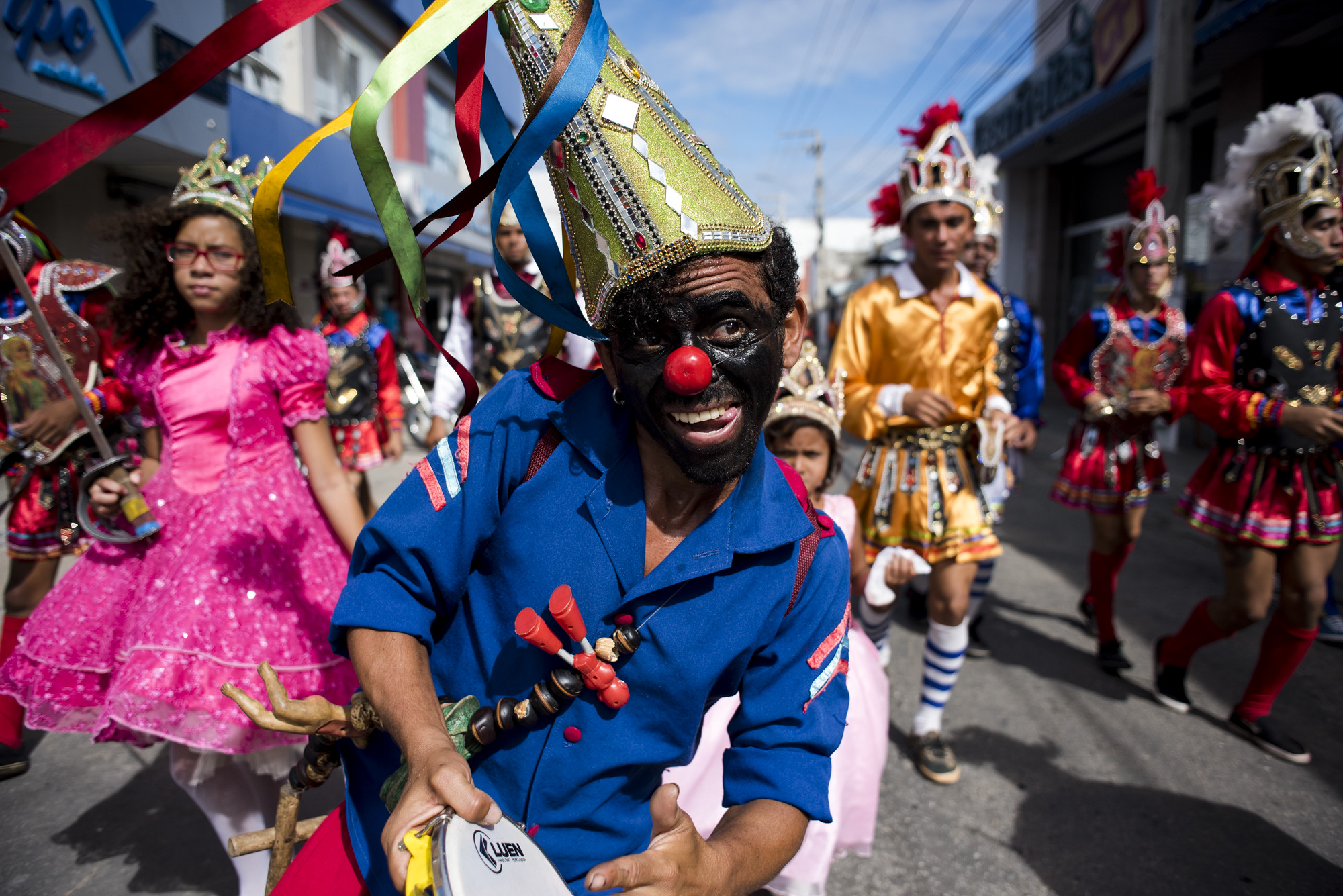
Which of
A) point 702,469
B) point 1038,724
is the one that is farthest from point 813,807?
point 1038,724

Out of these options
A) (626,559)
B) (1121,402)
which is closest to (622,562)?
(626,559)

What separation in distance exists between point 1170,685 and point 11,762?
503 cm

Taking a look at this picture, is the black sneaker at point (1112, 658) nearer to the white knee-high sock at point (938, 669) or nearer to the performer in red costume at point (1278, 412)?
the performer in red costume at point (1278, 412)

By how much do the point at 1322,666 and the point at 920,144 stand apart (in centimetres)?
347

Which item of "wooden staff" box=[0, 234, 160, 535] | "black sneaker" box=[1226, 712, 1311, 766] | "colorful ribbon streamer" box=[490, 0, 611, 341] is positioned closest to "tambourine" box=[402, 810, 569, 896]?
"colorful ribbon streamer" box=[490, 0, 611, 341]

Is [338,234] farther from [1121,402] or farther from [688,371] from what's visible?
[688,371]

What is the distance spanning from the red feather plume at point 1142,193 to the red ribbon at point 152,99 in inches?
199

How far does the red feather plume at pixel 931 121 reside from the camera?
3738 millimetres

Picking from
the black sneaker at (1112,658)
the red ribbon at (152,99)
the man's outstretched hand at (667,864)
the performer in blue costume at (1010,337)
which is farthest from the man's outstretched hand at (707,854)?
the performer in blue costume at (1010,337)

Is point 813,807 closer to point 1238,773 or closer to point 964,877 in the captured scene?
point 964,877

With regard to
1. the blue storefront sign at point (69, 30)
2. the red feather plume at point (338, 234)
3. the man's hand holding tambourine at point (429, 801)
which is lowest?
the man's hand holding tambourine at point (429, 801)

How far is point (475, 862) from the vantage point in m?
0.97

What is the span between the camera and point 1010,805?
9.80 ft

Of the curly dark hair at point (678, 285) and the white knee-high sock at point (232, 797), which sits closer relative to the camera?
the curly dark hair at point (678, 285)
